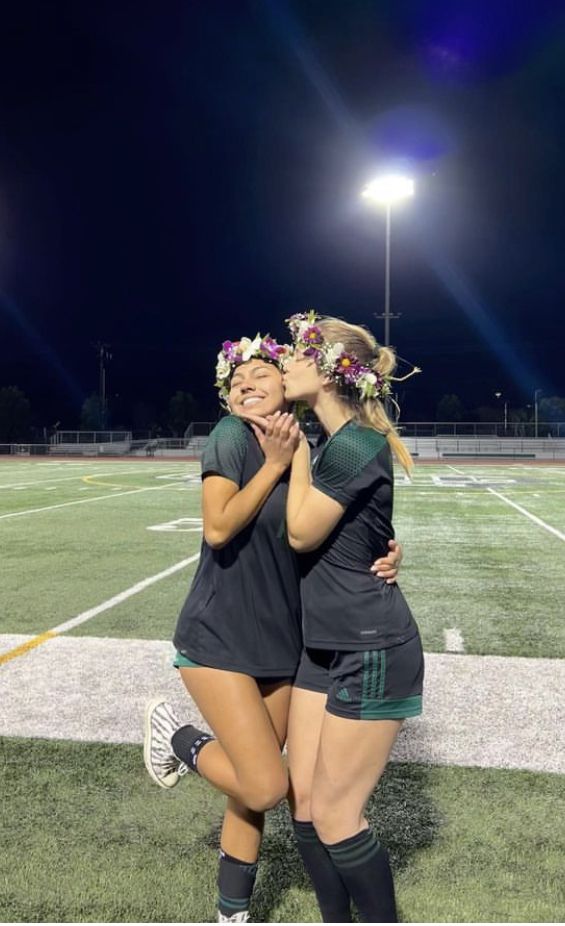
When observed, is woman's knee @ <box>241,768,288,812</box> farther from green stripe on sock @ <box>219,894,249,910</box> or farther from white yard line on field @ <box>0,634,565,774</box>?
white yard line on field @ <box>0,634,565,774</box>

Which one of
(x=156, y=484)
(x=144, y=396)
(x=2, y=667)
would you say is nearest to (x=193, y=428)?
(x=156, y=484)

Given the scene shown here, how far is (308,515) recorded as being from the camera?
235 centimetres

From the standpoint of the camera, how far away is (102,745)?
418 cm

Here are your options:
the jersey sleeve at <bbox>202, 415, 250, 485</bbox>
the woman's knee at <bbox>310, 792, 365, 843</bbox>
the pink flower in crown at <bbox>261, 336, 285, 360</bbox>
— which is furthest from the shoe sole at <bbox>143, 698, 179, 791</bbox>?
the pink flower in crown at <bbox>261, 336, 285, 360</bbox>

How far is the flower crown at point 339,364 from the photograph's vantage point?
256 cm

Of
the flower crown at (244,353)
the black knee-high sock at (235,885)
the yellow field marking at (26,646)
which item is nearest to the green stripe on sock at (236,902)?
the black knee-high sock at (235,885)

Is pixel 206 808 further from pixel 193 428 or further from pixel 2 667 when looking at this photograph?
pixel 193 428

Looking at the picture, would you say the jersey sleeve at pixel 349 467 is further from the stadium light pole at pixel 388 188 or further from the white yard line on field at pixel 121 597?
the stadium light pole at pixel 388 188

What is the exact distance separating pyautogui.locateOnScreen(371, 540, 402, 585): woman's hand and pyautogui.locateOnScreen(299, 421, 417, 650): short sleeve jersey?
0.06ft

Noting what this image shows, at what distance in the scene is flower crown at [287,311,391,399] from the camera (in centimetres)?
256

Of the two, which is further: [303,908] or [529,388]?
[529,388]

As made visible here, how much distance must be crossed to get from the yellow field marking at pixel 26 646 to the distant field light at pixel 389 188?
3245 cm

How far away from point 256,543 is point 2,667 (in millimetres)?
3758

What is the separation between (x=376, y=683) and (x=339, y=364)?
102cm
